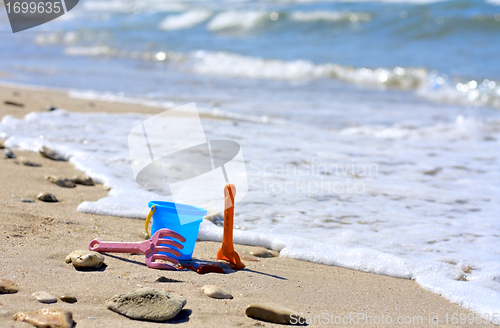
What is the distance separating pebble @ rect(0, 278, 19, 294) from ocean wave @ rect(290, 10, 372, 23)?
49.6 ft

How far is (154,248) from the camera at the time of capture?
2588mm

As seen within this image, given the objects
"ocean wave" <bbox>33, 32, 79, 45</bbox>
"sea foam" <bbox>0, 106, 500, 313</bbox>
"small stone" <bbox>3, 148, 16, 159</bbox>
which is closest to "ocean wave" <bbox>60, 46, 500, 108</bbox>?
"sea foam" <bbox>0, 106, 500, 313</bbox>

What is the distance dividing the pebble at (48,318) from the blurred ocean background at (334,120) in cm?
132

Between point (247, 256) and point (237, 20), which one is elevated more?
point (237, 20)

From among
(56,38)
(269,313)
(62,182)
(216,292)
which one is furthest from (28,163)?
(56,38)

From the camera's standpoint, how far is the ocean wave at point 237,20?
17.7 meters

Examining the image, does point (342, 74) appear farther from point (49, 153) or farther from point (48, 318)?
point (48, 318)

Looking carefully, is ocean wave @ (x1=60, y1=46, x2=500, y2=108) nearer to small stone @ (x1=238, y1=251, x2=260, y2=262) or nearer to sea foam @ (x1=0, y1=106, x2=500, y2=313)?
sea foam @ (x1=0, y1=106, x2=500, y2=313)

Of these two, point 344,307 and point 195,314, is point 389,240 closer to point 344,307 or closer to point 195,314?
point 344,307

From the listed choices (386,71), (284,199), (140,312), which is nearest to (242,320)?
(140,312)

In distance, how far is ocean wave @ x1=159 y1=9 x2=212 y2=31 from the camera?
1908cm

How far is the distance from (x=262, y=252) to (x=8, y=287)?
137 centimetres

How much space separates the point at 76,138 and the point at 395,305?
370 centimetres

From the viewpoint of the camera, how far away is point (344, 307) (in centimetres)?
238
